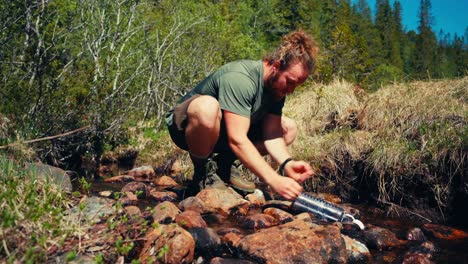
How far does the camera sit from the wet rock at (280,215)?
3.89 meters

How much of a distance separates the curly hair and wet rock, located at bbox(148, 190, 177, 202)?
187 centimetres

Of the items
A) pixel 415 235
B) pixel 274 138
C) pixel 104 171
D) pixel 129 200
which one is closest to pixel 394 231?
pixel 415 235

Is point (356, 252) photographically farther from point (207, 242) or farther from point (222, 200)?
point (222, 200)

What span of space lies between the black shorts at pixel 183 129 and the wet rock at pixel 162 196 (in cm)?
59

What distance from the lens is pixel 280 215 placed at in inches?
157

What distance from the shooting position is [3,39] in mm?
5586

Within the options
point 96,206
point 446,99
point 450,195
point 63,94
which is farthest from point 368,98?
point 96,206

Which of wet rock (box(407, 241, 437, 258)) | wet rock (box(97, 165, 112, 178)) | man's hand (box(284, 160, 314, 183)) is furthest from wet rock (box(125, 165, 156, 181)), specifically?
wet rock (box(407, 241, 437, 258))

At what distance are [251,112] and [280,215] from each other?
1013 millimetres

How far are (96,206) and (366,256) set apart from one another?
6.63 ft

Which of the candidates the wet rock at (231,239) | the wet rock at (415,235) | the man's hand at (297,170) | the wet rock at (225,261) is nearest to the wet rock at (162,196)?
the wet rock at (231,239)

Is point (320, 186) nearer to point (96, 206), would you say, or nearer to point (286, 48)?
point (286, 48)

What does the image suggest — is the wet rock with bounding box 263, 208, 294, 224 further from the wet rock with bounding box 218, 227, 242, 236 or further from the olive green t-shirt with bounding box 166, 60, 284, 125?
the olive green t-shirt with bounding box 166, 60, 284, 125

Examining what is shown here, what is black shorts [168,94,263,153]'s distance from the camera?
3957mm
